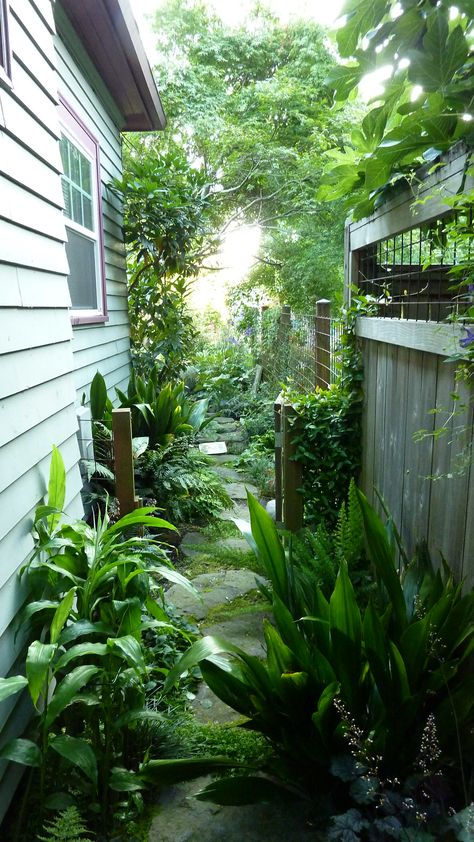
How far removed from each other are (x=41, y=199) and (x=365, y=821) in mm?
2368

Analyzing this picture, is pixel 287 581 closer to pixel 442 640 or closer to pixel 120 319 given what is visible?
pixel 442 640

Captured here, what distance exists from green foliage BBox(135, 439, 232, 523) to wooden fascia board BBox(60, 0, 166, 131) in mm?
3073

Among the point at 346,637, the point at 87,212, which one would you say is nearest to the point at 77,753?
the point at 346,637

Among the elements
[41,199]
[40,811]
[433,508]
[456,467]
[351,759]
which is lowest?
[40,811]

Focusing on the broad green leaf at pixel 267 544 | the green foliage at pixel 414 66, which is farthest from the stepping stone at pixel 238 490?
the green foliage at pixel 414 66

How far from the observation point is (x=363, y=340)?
3.07 m

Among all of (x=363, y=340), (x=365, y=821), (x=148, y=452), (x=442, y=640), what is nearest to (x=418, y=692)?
(x=442, y=640)

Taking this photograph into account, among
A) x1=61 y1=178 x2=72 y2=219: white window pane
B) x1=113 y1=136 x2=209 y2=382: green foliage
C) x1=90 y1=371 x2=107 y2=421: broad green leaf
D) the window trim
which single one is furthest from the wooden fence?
x1=113 y1=136 x2=209 y2=382: green foliage

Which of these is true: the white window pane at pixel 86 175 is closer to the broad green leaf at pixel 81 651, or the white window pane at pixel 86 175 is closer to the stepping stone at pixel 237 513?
the stepping stone at pixel 237 513

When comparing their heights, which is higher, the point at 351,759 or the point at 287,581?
the point at 287,581

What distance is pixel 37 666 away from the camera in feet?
5.04

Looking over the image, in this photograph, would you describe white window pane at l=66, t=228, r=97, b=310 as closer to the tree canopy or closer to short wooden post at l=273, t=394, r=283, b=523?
short wooden post at l=273, t=394, r=283, b=523

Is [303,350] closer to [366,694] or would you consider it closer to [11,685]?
[366,694]

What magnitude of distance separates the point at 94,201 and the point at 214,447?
9.99 ft
